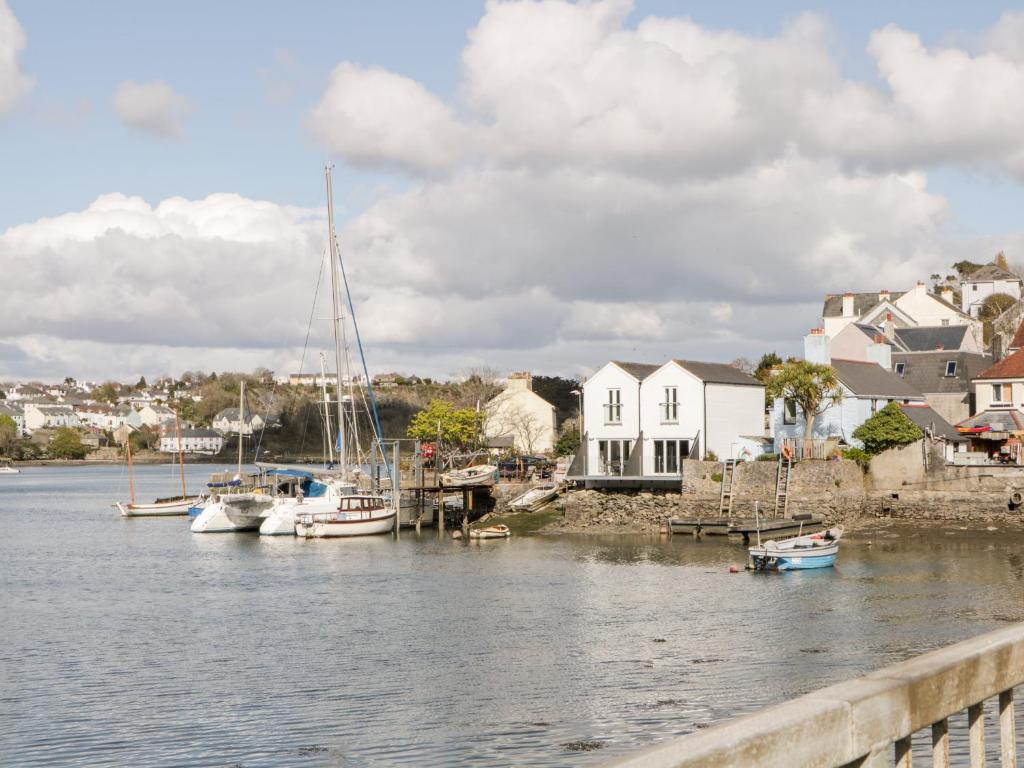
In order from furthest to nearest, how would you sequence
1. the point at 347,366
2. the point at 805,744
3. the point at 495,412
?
the point at 495,412, the point at 347,366, the point at 805,744

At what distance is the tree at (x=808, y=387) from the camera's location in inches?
2566

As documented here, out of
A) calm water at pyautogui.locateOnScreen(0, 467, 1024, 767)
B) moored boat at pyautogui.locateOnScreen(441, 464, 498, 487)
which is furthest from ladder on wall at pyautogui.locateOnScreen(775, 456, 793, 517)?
moored boat at pyautogui.locateOnScreen(441, 464, 498, 487)

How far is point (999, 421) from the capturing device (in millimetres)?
69250

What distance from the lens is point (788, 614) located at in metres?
37.9

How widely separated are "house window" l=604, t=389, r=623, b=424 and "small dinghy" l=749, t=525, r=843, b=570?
23.7 metres

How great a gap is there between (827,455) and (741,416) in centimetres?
828

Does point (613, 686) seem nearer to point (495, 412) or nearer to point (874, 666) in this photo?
point (874, 666)

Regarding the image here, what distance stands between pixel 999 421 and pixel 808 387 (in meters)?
13.1

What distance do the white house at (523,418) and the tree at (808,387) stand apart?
165 ft

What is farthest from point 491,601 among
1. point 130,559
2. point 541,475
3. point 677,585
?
point 541,475

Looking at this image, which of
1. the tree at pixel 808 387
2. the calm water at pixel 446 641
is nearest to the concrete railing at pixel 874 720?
the calm water at pixel 446 641

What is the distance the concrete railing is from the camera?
3977 millimetres

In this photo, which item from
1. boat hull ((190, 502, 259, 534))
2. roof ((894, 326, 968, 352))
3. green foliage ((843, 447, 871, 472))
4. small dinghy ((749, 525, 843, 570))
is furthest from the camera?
roof ((894, 326, 968, 352))

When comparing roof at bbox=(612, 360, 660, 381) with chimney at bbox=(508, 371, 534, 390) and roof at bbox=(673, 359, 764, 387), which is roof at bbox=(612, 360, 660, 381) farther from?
chimney at bbox=(508, 371, 534, 390)
